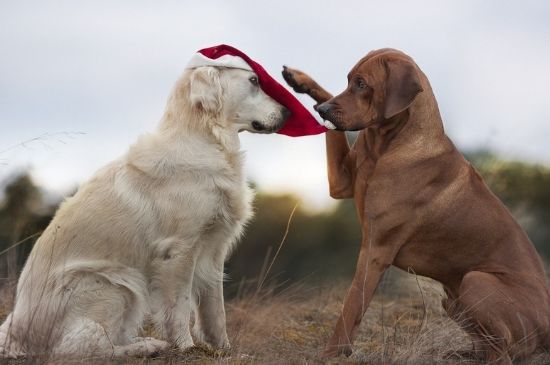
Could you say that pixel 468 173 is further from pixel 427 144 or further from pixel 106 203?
pixel 106 203

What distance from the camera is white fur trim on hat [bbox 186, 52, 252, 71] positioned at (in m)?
5.83

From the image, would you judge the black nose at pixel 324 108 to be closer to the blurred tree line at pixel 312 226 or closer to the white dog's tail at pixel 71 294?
the white dog's tail at pixel 71 294

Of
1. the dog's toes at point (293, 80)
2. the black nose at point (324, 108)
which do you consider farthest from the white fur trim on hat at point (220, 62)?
the black nose at point (324, 108)

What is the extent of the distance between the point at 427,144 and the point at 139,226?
2.01 m

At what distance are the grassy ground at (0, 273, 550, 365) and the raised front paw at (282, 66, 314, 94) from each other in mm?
1574

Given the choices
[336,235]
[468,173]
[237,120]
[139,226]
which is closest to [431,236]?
[468,173]

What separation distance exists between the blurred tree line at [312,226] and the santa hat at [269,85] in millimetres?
5176

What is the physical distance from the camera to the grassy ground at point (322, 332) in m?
5.45

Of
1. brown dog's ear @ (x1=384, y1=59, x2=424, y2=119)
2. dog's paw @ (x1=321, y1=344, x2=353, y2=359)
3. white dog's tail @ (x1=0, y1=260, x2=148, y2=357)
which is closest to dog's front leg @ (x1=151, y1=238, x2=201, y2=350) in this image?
white dog's tail @ (x1=0, y1=260, x2=148, y2=357)

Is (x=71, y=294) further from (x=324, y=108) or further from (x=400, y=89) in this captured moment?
(x=400, y=89)

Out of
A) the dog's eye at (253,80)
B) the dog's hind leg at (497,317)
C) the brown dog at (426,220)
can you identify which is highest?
the dog's eye at (253,80)

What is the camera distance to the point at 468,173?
576cm

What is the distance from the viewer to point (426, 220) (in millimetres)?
5566

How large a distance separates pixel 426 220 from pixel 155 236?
1.81 meters
